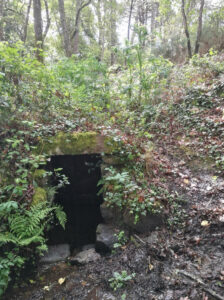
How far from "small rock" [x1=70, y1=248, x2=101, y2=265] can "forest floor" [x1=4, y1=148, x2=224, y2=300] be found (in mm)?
97

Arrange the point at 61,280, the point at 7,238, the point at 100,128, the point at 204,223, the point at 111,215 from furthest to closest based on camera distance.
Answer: the point at 100,128 → the point at 111,215 → the point at 204,223 → the point at 61,280 → the point at 7,238

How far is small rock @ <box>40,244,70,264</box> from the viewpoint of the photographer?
328 centimetres

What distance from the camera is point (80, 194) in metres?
5.21

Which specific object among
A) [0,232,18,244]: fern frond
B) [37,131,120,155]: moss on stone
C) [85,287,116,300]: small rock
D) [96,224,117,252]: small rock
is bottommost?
[85,287,116,300]: small rock

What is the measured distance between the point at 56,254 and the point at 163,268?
1879 mm

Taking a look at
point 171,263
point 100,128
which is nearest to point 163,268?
point 171,263

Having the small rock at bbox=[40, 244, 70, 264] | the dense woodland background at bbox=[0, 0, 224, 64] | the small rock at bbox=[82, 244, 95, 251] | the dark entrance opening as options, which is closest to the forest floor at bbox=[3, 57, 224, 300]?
the small rock at bbox=[40, 244, 70, 264]

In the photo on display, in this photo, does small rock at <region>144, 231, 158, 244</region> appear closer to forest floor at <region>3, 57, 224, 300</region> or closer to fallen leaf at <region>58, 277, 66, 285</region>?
forest floor at <region>3, 57, 224, 300</region>

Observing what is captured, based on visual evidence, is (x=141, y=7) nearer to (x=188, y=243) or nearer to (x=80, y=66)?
(x=80, y=66)

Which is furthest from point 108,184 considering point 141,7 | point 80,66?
point 141,7

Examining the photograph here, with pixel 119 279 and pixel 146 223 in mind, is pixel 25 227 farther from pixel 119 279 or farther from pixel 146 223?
pixel 146 223

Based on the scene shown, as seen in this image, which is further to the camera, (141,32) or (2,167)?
(141,32)

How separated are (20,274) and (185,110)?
5.94 m

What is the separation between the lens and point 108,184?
12.4 ft
